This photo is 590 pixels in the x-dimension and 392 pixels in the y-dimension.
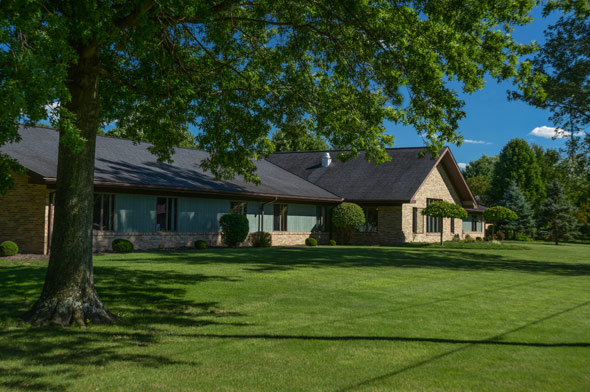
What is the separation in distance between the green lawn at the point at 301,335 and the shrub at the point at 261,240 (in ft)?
41.4

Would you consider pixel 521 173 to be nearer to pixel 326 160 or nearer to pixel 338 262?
pixel 326 160

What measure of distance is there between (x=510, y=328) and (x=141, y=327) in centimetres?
613

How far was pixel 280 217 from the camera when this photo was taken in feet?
98.5

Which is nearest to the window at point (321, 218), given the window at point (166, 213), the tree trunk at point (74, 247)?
the window at point (166, 213)

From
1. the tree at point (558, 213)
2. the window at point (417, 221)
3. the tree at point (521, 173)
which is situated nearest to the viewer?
the window at point (417, 221)

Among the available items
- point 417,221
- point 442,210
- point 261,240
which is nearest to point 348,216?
point 417,221

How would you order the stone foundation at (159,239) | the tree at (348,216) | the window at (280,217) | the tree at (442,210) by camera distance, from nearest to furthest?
1. the stone foundation at (159,239)
2. the window at (280,217)
3. the tree at (348,216)
4. the tree at (442,210)

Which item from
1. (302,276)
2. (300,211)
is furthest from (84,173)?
(300,211)

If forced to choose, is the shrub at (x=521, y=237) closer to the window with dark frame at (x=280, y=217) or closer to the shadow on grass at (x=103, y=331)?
the window with dark frame at (x=280, y=217)

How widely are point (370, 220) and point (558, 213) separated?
26.1 meters

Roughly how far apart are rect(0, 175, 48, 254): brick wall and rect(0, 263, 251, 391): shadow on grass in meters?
6.66

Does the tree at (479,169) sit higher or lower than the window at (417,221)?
higher

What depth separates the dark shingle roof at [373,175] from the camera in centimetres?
3281

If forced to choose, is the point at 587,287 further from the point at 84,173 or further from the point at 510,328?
the point at 84,173
